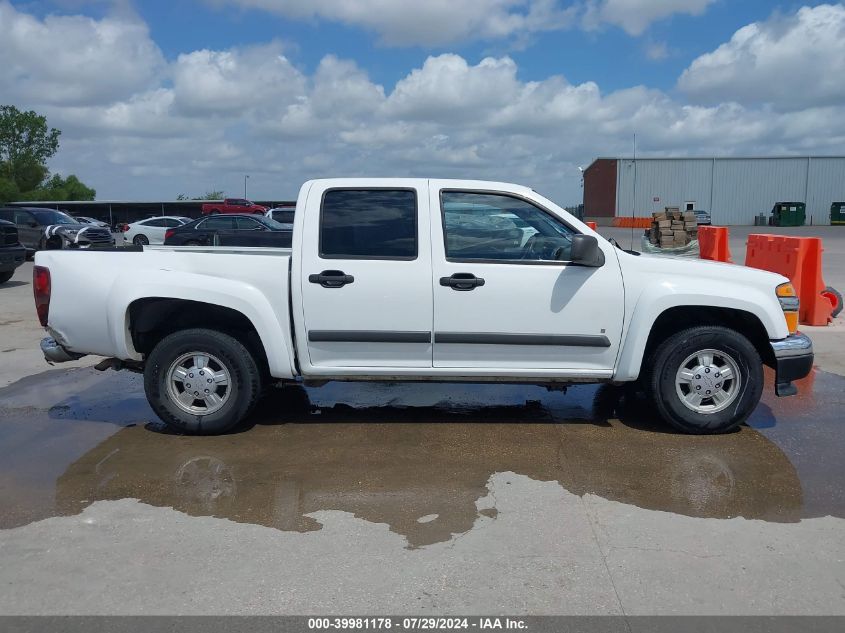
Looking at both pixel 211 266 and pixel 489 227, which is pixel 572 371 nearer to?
pixel 489 227

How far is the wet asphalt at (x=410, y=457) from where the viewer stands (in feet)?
13.8

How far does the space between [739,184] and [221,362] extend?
6049 centimetres

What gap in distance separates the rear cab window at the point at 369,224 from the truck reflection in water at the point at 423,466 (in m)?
1.36

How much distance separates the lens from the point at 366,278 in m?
5.17

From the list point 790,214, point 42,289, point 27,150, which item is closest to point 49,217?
point 42,289

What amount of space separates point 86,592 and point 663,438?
3.88 meters

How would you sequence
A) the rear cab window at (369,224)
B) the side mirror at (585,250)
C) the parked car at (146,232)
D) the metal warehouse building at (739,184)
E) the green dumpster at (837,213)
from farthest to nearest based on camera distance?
the metal warehouse building at (739,184) → the green dumpster at (837,213) → the parked car at (146,232) → the rear cab window at (369,224) → the side mirror at (585,250)

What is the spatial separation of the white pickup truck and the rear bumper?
11.3 meters

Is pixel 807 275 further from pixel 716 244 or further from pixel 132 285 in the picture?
pixel 132 285

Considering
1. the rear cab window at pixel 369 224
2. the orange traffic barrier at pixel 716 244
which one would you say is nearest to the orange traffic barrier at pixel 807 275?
the orange traffic barrier at pixel 716 244

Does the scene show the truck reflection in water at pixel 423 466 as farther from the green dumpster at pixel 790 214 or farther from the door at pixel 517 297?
the green dumpster at pixel 790 214

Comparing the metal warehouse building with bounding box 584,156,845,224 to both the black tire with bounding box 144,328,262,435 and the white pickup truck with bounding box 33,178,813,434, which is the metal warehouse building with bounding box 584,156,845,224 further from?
the black tire with bounding box 144,328,262,435

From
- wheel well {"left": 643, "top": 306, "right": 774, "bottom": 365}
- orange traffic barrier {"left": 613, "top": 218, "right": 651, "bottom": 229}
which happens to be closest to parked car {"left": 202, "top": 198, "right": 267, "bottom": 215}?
orange traffic barrier {"left": 613, "top": 218, "right": 651, "bottom": 229}

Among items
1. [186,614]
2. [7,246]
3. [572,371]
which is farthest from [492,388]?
[7,246]
